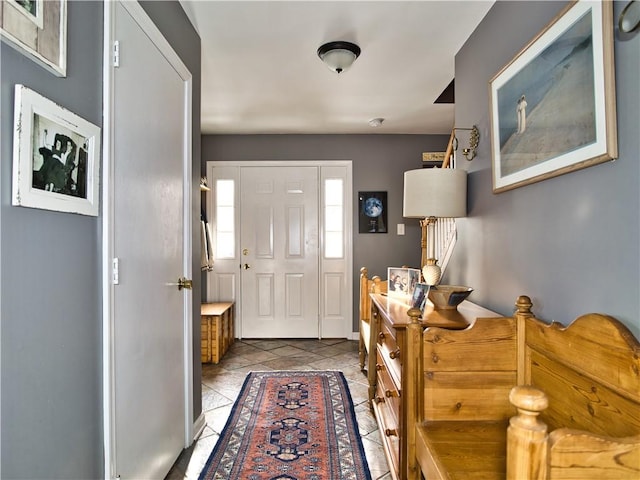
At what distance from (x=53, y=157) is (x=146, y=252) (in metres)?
0.63

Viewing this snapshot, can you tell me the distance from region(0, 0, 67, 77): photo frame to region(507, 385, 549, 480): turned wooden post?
4.18 ft

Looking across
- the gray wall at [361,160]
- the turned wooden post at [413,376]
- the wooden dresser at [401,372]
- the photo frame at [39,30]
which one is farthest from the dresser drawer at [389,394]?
the gray wall at [361,160]

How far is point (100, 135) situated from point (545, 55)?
1625 mm

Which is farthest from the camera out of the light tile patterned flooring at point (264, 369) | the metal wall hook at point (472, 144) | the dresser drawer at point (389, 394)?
the metal wall hook at point (472, 144)

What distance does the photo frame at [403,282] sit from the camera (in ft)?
6.98

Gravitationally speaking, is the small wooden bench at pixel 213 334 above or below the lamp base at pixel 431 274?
below

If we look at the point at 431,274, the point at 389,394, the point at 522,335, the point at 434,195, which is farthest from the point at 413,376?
the point at 434,195

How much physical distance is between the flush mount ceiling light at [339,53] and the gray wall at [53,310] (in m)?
1.36

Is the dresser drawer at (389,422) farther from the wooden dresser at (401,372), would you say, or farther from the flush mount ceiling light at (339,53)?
the flush mount ceiling light at (339,53)

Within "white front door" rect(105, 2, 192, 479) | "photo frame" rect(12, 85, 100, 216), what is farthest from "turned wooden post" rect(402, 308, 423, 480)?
"photo frame" rect(12, 85, 100, 216)

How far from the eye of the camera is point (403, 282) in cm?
223

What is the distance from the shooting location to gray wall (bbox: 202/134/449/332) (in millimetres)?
4348

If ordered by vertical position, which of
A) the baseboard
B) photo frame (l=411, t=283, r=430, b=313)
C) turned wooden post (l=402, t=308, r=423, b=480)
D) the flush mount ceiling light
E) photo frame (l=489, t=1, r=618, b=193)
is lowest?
the baseboard

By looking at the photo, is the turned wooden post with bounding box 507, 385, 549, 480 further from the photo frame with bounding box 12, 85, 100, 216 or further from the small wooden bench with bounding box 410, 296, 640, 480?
the photo frame with bounding box 12, 85, 100, 216
